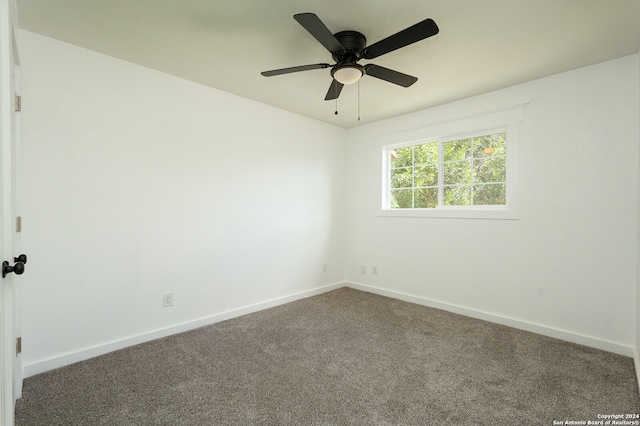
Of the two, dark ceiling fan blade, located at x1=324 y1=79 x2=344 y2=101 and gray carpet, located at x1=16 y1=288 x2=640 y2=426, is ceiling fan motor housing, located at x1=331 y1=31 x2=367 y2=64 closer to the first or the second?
dark ceiling fan blade, located at x1=324 y1=79 x2=344 y2=101

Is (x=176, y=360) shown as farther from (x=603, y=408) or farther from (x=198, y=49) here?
(x=603, y=408)

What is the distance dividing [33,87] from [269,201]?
7.09 feet

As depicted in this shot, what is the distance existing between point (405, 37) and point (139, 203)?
2.38 meters

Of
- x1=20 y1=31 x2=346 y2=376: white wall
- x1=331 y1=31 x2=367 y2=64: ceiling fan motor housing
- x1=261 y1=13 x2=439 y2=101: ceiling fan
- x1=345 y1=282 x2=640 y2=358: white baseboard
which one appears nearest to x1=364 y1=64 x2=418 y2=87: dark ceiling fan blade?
x1=261 y1=13 x2=439 y2=101: ceiling fan

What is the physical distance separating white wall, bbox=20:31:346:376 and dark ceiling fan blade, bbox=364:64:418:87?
1690mm

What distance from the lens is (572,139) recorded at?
265cm

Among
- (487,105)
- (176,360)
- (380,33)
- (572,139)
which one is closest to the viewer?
(380,33)

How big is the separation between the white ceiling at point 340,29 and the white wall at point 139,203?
31 centimetres

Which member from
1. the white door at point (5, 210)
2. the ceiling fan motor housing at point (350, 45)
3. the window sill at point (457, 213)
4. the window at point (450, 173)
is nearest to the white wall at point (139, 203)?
the white door at point (5, 210)

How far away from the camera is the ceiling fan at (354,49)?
1641 millimetres

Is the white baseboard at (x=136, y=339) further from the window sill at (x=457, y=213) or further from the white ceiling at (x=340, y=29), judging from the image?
the white ceiling at (x=340, y=29)

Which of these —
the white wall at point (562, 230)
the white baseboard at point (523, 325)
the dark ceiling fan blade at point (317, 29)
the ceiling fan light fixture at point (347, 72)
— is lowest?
the white baseboard at point (523, 325)

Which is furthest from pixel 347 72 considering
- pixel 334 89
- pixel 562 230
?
pixel 562 230

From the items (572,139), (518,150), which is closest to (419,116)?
(518,150)
